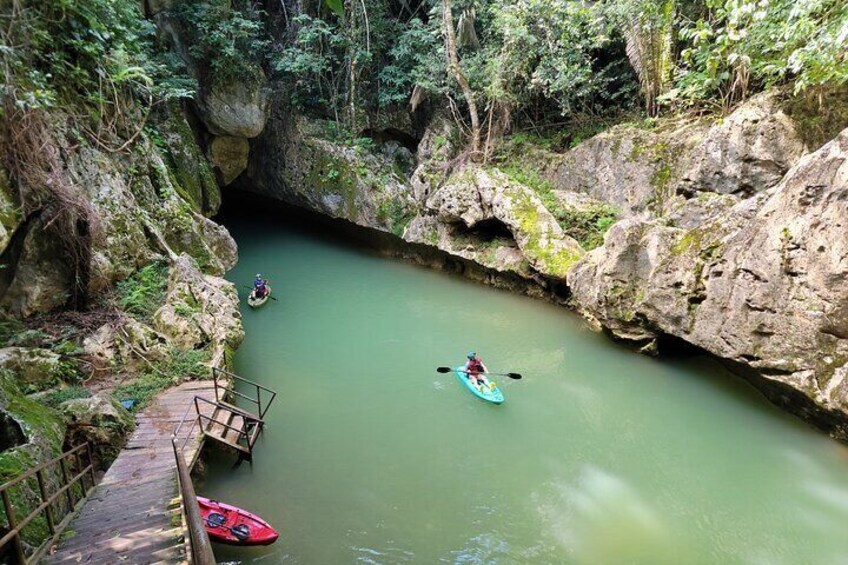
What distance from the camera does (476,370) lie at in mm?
11289

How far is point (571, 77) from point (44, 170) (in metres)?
14.5

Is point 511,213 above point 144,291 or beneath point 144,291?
above

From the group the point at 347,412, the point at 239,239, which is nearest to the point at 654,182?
the point at 347,412

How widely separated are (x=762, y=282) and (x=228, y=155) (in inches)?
730

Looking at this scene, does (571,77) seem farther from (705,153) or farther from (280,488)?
(280,488)

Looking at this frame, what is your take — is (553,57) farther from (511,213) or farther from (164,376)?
(164,376)

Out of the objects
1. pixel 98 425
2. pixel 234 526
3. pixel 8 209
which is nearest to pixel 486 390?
pixel 234 526

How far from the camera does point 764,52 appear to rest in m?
11.6

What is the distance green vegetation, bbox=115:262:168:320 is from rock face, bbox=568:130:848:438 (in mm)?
10688

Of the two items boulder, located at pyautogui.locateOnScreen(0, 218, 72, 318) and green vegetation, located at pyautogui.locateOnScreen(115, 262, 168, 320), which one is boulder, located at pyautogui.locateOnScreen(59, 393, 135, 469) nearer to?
green vegetation, located at pyautogui.locateOnScreen(115, 262, 168, 320)

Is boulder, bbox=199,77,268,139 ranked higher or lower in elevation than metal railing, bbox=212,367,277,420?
higher

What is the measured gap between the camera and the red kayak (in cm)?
684

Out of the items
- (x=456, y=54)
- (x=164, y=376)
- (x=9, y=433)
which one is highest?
(x=456, y=54)

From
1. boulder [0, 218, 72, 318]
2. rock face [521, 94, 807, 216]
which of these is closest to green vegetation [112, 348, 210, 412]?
boulder [0, 218, 72, 318]
